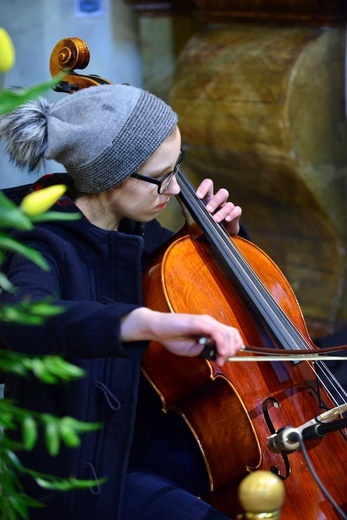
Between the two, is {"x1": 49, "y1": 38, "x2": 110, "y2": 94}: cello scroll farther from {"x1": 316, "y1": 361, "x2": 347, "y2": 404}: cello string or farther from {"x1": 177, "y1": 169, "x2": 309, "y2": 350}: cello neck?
{"x1": 316, "y1": 361, "x2": 347, "y2": 404}: cello string

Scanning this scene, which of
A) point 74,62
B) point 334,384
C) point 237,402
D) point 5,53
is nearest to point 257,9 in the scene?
point 74,62

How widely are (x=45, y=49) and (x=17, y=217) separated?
2202 millimetres

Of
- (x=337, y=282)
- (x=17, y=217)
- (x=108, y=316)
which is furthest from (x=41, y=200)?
(x=337, y=282)

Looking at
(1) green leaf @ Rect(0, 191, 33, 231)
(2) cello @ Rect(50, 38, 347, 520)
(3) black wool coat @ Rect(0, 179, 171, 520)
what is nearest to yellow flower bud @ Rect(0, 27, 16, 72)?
(1) green leaf @ Rect(0, 191, 33, 231)

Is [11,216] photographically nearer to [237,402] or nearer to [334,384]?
[237,402]

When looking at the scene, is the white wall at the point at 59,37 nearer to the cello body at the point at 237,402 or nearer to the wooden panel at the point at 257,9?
the wooden panel at the point at 257,9

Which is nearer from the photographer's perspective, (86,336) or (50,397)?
(86,336)

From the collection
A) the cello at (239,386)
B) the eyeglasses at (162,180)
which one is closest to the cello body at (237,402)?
the cello at (239,386)

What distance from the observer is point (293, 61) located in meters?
2.80

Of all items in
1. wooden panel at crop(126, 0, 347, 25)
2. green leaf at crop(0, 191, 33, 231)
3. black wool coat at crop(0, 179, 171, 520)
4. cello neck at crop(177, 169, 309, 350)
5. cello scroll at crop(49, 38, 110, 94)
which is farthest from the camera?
wooden panel at crop(126, 0, 347, 25)

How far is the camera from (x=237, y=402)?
1.42 metres

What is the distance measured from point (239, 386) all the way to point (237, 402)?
0.03 meters

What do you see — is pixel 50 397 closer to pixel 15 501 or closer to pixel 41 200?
pixel 15 501

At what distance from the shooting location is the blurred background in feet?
9.29
